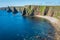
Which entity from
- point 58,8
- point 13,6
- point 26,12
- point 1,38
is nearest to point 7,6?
point 13,6

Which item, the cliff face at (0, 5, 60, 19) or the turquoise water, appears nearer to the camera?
the turquoise water

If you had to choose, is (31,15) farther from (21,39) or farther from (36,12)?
(21,39)

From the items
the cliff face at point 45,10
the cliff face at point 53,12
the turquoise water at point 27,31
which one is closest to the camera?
the turquoise water at point 27,31

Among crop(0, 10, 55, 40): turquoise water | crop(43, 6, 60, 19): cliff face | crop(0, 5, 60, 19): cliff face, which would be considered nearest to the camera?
crop(0, 10, 55, 40): turquoise water

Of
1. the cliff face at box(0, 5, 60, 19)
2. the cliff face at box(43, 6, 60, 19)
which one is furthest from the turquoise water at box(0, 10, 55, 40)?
the cliff face at box(0, 5, 60, 19)

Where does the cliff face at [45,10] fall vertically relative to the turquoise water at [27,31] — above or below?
below

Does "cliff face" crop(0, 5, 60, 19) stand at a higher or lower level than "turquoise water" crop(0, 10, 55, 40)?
lower

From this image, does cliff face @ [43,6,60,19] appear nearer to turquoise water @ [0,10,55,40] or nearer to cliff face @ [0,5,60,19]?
cliff face @ [0,5,60,19]

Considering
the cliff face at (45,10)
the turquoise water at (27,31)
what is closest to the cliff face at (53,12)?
the cliff face at (45,10)

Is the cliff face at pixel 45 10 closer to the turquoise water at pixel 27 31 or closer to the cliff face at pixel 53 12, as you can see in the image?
the cliff face at pixel 53 12

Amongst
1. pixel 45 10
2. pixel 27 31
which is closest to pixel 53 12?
pixel 45 10

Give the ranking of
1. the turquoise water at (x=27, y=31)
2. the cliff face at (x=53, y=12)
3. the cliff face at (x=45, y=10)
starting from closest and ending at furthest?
1. the turquoise water at (x=27, y=31)
2. the cliff face at (x=53, y=12)
3. the cliff face at (x=45, y=10)
